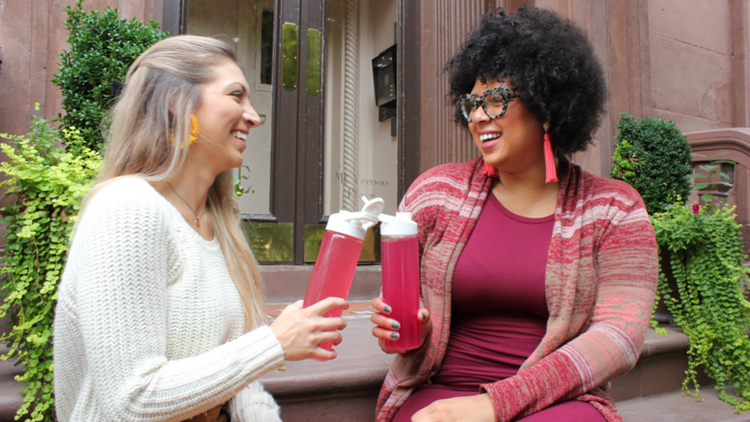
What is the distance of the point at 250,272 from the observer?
128cm

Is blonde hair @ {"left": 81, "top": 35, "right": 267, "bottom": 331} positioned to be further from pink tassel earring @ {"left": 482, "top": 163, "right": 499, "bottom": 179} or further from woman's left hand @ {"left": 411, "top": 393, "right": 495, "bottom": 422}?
pink tassel earring @ {"left": 482, "top": 163, "right": 499, "bottom": 179}

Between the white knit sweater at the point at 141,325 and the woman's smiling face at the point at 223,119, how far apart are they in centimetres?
18

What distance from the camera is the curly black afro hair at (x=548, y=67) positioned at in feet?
4.64

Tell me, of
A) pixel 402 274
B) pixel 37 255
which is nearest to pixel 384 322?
pixel 402 274

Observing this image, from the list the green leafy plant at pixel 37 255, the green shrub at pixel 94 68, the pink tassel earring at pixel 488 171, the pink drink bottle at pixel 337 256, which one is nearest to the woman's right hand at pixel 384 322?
the pink drink bottle at pixel 337 256

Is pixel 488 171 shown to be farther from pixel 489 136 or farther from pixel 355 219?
pixel 355 219

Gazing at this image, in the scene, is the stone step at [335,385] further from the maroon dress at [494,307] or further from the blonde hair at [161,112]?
the blonde hair at [161,112]

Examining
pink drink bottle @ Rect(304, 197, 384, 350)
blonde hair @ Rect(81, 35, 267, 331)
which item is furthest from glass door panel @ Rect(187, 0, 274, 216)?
pink drink bottle @ Rect(304, 197, 384, 350)

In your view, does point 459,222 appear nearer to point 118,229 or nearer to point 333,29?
point 118,229

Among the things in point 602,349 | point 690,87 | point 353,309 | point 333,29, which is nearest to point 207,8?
point 333,29

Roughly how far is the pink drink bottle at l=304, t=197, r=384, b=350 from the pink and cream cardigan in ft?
1.31

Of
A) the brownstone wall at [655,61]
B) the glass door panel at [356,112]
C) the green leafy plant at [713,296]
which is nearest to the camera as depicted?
the green leafy plant at [713,296]

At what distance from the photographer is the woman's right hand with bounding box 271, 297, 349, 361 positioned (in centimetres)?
97

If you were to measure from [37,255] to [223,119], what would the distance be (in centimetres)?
80
